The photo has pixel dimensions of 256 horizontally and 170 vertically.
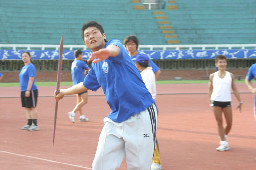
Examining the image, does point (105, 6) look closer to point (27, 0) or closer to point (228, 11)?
point (27, 0)

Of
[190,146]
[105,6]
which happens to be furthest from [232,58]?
[190,146]

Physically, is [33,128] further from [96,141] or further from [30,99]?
[96,141]

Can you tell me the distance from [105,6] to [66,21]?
4869mm

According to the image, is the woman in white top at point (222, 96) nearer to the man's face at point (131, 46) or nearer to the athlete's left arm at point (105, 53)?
the man's face at point (131, 46)

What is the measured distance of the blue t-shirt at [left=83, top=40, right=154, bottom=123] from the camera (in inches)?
146

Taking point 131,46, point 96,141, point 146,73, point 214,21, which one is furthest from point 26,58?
point 214,21

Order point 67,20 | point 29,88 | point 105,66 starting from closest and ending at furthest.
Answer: point 105,66, point 29,88, point 67,20

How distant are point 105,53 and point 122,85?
50 centimetres

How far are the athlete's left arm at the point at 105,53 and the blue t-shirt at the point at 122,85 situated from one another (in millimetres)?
90

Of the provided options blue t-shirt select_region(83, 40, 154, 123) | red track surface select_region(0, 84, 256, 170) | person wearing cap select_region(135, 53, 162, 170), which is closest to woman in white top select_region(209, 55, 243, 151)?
red track surface select_region(0, 84, 256, 170)

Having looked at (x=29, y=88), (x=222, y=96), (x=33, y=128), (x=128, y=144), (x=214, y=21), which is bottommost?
(x=33, y=128)

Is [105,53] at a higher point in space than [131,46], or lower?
lower

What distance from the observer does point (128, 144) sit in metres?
3.80

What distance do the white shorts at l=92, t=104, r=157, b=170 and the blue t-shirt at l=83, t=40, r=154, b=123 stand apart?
0.08 metres
